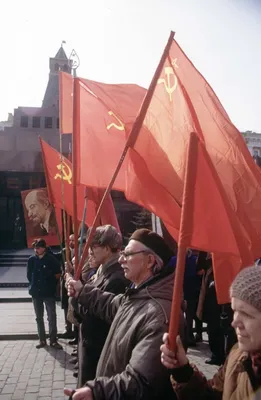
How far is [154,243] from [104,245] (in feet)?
3.72

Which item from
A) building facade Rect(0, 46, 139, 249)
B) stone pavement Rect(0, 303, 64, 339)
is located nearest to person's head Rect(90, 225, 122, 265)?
stone pavement Rect(0, 303, 64, 339)

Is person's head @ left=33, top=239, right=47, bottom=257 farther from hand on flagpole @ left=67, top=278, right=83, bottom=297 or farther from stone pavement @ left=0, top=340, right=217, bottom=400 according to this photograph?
hand on flagpole @ left=67, top=278, right=83, bottom=297

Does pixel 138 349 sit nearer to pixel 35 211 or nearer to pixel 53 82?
pixel 35 211

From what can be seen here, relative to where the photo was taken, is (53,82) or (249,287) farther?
(53,82)

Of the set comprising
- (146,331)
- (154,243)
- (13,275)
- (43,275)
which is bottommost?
(13,275)

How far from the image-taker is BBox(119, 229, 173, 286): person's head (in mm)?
2527

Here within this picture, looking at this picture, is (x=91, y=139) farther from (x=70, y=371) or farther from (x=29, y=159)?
(x=29, y=159)

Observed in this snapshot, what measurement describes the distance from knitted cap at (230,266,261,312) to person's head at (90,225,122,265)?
2090mm

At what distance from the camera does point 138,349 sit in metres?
2.02

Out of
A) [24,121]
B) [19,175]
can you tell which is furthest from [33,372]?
[24,121]

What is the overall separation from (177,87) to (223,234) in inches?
63.3

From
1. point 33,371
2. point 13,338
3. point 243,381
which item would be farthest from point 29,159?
point 243,381

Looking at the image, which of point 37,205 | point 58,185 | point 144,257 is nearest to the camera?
point 144,257

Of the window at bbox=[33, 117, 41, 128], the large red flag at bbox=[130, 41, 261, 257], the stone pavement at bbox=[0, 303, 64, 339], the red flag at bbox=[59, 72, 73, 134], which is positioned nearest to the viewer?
the large red flag at bbox=[130, 41, 261, 257]
